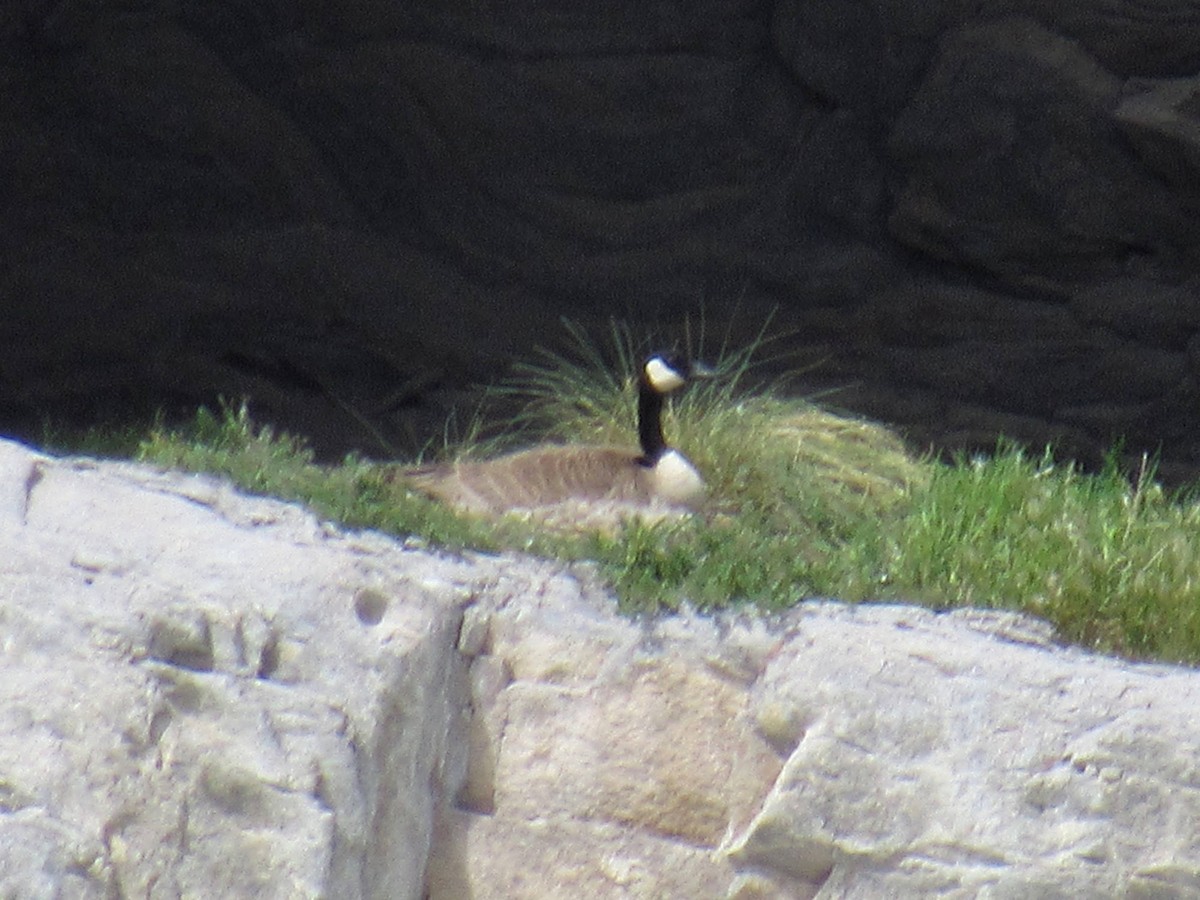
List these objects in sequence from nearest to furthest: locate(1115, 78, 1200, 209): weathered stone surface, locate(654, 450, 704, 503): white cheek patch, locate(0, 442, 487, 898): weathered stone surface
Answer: locate(0, 442, 487, 898): weathered stone surface, locate(654, 450, 704, 503): white cheek patch, locate(1115, 78, 1200, 209): weathered stone surface

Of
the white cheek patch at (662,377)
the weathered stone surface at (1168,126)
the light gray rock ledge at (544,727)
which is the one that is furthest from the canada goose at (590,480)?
the weathered stone surface at (1168,126)

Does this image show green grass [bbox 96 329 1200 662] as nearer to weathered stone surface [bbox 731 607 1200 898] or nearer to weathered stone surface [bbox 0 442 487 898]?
weathered stone surface [bbox 731 607 1200 898]

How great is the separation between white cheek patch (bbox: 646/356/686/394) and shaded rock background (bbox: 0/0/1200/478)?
110 inches

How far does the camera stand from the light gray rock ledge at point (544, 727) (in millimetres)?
4289

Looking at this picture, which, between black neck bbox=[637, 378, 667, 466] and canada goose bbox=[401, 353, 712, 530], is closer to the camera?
canada goose bbox=[401, 353, 712, 530]

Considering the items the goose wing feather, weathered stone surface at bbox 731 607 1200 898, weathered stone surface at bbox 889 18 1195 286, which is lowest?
weathered stone surface at bbox 731 607 1200 898

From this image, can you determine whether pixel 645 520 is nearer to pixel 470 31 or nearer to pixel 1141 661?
pixel 1141 661

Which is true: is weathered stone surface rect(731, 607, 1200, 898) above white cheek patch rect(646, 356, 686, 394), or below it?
below

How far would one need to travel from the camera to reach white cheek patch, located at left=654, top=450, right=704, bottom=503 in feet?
22.7

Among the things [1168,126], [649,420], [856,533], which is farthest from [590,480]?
[1168,126]

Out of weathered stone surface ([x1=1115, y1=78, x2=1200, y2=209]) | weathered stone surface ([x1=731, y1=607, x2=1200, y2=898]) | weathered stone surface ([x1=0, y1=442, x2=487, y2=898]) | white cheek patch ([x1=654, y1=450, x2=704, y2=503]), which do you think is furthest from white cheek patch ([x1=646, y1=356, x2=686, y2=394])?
weathered stone surface ([x1=1115, y1=78, x2=1200, y2=209])

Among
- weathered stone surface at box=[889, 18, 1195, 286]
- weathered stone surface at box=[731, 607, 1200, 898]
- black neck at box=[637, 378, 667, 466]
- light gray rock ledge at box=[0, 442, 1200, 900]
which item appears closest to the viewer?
light gray rock ledge at box=[0, 442, 1200, 900]

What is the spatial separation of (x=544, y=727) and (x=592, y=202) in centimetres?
642

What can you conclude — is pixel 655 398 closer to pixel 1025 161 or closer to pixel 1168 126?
pixel 1025 161
